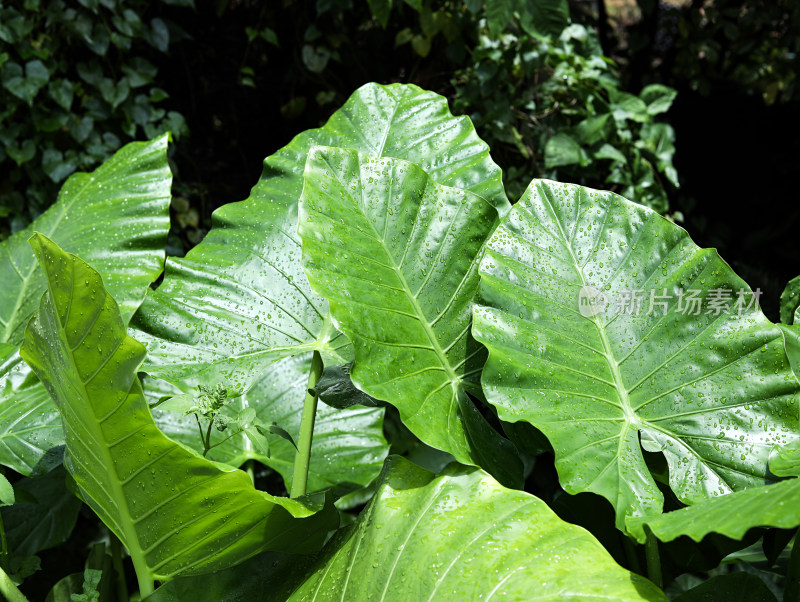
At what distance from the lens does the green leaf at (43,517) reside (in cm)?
128

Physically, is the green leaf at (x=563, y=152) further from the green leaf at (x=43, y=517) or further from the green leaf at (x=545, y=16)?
the green leaf at (x=43, y=517)

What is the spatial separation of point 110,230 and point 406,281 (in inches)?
23.4

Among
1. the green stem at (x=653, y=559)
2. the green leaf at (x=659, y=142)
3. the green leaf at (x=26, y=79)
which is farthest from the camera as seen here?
the green leaf at (x=659, y=142)

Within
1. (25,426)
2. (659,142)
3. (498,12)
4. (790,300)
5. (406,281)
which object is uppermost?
(498,12)

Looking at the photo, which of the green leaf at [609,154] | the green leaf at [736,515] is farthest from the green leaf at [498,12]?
the green leaf at [736,515]

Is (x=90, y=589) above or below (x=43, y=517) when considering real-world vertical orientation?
above

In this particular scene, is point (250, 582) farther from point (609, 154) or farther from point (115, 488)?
point (609, 154)

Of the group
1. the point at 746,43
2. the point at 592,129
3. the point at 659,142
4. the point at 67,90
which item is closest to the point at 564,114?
the point at 592,129

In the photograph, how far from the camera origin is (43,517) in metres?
1.31

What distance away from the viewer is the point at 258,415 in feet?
3.94

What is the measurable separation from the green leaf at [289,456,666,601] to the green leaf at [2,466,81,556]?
2.31ft

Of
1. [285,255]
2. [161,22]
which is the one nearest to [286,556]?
[285,255]

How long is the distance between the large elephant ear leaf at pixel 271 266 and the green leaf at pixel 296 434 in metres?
0.17

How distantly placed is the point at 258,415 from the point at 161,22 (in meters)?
1.58
